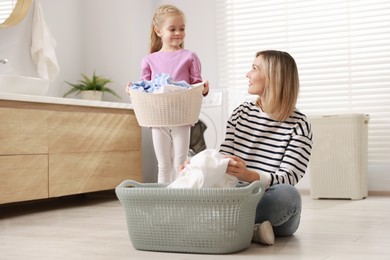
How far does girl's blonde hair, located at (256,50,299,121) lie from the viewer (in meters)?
2.41

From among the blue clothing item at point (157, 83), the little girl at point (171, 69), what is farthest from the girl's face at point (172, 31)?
the blue clothing item at point (157, 83)

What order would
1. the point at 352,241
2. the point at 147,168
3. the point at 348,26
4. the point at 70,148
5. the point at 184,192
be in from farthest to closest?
the point at 147,168
the point at 348,26
the point at 70,148
the point at 352,241
the point at 184,192

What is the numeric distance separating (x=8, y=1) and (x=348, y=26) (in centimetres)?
254

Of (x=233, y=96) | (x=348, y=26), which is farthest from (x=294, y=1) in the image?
(x=233, y=96)

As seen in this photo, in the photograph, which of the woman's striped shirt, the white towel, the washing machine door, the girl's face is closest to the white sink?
the white towel

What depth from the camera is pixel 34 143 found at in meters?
3.75

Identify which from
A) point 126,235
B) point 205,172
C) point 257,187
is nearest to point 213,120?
point 126,235

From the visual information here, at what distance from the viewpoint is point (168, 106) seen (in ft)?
9.61

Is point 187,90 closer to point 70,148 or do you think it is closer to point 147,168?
point 70,148

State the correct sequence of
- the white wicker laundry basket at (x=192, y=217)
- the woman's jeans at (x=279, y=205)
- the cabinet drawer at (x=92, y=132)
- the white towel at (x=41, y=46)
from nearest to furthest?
the white wicker laundry basket at (x=192, y=217) → the woman's jeans at (x=279, y=205) → the cabinet drawer at (x=92, y=132) → the white towel at (x=41, y=46)

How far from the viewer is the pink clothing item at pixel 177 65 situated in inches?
124

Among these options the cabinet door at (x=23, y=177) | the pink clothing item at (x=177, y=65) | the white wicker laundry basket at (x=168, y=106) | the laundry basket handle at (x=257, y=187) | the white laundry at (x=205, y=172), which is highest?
the pink clothing item at (x=177, y=65)

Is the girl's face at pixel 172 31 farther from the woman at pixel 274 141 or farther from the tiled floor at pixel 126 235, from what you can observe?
the tiled floor at pixel 126 235

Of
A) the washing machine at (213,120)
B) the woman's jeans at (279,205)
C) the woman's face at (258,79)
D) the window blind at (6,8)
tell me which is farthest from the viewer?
the washing machine at (213,120)
